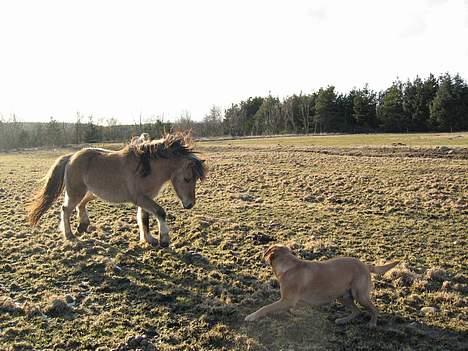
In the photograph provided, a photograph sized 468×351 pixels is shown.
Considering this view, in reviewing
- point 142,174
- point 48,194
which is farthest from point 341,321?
point 48,194

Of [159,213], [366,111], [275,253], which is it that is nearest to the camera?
[275,253]

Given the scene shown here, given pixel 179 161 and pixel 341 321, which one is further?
pixel 179 161

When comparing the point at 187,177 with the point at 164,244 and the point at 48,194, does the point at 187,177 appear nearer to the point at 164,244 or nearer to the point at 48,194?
the point at 164,244

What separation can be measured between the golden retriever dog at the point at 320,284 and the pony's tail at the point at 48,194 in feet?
19.0

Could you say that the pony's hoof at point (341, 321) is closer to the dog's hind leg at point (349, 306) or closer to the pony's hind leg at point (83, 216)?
the dog's hind leg at point (349, 306)

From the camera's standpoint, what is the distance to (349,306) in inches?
219

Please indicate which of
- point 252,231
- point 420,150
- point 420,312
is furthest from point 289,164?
point 420,312

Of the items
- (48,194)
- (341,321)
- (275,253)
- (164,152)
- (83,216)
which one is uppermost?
(164,152)

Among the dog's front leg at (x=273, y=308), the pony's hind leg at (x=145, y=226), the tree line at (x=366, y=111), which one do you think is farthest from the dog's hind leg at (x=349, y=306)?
the tree line at (x=366, y=111)

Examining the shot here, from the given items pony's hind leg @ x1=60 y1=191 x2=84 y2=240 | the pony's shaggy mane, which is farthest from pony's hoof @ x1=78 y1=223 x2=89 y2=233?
the pony's shaggy mane

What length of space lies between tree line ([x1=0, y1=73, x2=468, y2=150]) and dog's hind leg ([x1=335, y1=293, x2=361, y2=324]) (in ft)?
187

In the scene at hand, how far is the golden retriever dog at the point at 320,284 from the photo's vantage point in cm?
530

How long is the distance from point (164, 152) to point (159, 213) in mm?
1224

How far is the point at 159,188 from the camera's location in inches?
333
